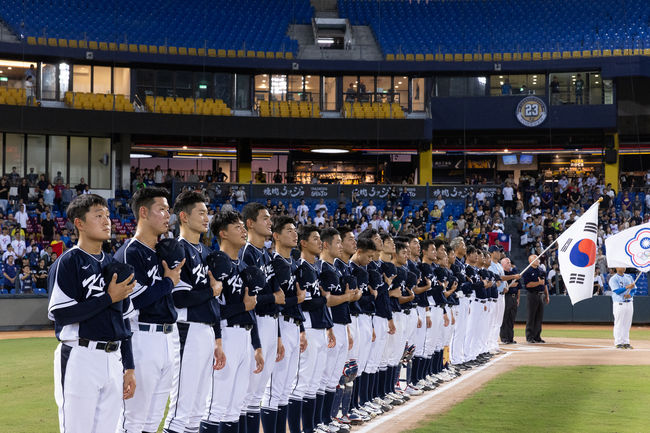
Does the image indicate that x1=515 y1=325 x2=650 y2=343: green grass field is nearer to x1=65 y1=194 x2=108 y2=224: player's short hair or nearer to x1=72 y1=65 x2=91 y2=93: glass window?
x1=65 y1=194 x2=108 y2=224: player's short hair

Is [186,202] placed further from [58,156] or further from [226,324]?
[58,156]

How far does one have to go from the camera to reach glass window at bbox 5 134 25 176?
39094mm

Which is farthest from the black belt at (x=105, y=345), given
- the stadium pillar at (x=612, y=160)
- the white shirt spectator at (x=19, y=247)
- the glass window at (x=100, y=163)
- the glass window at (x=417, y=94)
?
the stadium pillar at (x=612, y=160)

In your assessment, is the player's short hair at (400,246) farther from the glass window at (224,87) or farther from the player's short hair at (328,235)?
the glass window at (224,87)

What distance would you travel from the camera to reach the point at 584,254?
66.8ft

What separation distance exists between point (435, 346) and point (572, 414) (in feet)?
11.7

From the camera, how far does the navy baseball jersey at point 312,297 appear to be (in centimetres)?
959

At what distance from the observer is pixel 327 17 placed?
4825cm

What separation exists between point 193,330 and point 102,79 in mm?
35576

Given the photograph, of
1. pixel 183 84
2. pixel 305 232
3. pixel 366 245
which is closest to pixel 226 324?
pixel 305 232

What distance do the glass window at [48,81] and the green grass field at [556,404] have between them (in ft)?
97.6

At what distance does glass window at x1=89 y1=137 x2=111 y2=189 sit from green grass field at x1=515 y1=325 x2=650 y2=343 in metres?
21.3

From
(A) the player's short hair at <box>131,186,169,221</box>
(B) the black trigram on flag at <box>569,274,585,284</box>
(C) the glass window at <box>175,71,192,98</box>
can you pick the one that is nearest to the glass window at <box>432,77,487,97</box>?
(C) the glass window at <box>175,71,192,98</box>

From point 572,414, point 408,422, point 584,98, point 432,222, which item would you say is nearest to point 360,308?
point 408,422
